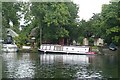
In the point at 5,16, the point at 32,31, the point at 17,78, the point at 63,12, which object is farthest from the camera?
the point at 32,31

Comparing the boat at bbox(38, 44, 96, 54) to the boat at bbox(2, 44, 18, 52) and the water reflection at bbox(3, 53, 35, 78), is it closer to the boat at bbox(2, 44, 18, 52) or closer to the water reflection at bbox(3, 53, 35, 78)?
the boat at bbox(2, 44, 18, 52)

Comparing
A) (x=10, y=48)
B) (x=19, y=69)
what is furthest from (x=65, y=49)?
(x=19, y=69)

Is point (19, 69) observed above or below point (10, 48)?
below

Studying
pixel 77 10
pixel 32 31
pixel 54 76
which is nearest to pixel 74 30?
pixel 77 10

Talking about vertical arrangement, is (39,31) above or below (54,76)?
above

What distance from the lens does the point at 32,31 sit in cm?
6241

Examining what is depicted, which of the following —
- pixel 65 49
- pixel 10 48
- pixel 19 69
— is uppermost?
pixel 10 48

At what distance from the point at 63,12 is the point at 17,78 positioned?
111ft

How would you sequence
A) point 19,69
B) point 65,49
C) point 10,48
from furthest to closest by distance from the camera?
1. point 10,48
2. point 65,49
3. point 19,69

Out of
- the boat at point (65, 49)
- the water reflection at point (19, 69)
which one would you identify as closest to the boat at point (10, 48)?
the boat at point (65, 49)

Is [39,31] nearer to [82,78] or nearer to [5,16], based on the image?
[5,16]

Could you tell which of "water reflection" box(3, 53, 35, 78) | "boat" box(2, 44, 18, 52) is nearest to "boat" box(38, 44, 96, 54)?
"boat" box(2, 44, 18, 52)

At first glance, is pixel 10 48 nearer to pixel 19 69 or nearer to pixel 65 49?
pixel 65 49

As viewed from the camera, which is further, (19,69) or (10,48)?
(10,48)
